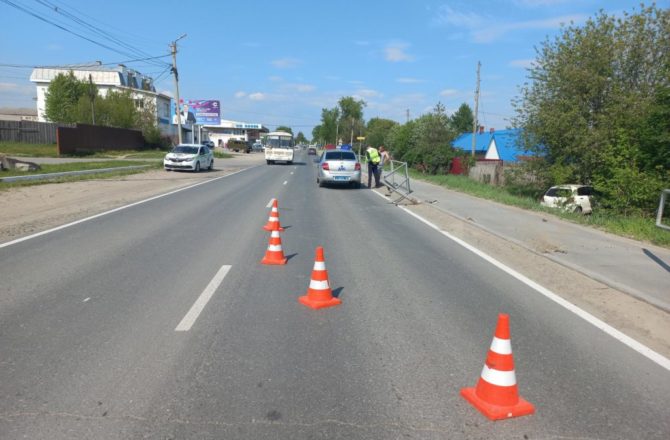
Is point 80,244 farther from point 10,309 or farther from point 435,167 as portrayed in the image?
point 435,167

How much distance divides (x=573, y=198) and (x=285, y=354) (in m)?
15.3

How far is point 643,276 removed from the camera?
276 inches

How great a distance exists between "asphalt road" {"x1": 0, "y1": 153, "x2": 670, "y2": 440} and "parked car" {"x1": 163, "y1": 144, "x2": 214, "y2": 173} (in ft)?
73.0

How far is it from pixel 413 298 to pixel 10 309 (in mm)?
4267

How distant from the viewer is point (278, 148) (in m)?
44.6

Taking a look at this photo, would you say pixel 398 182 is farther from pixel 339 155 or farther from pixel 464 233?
pixel 464 233

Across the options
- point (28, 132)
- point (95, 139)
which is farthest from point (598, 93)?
point (28, 132)

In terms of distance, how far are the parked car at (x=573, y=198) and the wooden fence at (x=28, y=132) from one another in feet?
131

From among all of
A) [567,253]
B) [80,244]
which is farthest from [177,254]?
[567,253]

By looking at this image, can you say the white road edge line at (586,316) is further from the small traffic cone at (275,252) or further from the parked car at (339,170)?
the parked car at (339,170)

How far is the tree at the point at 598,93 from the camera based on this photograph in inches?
667

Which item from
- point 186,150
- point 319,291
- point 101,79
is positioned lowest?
point 319,291

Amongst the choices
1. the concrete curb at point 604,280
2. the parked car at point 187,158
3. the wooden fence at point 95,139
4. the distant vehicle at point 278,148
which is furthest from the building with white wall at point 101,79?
the concrete curb at point 604,280

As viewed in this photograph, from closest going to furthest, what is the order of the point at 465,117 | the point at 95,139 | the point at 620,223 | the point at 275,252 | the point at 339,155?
the point at 275,252, the point at 620,223, the point at 339,155, the point at 95,139, the point at 465,117
